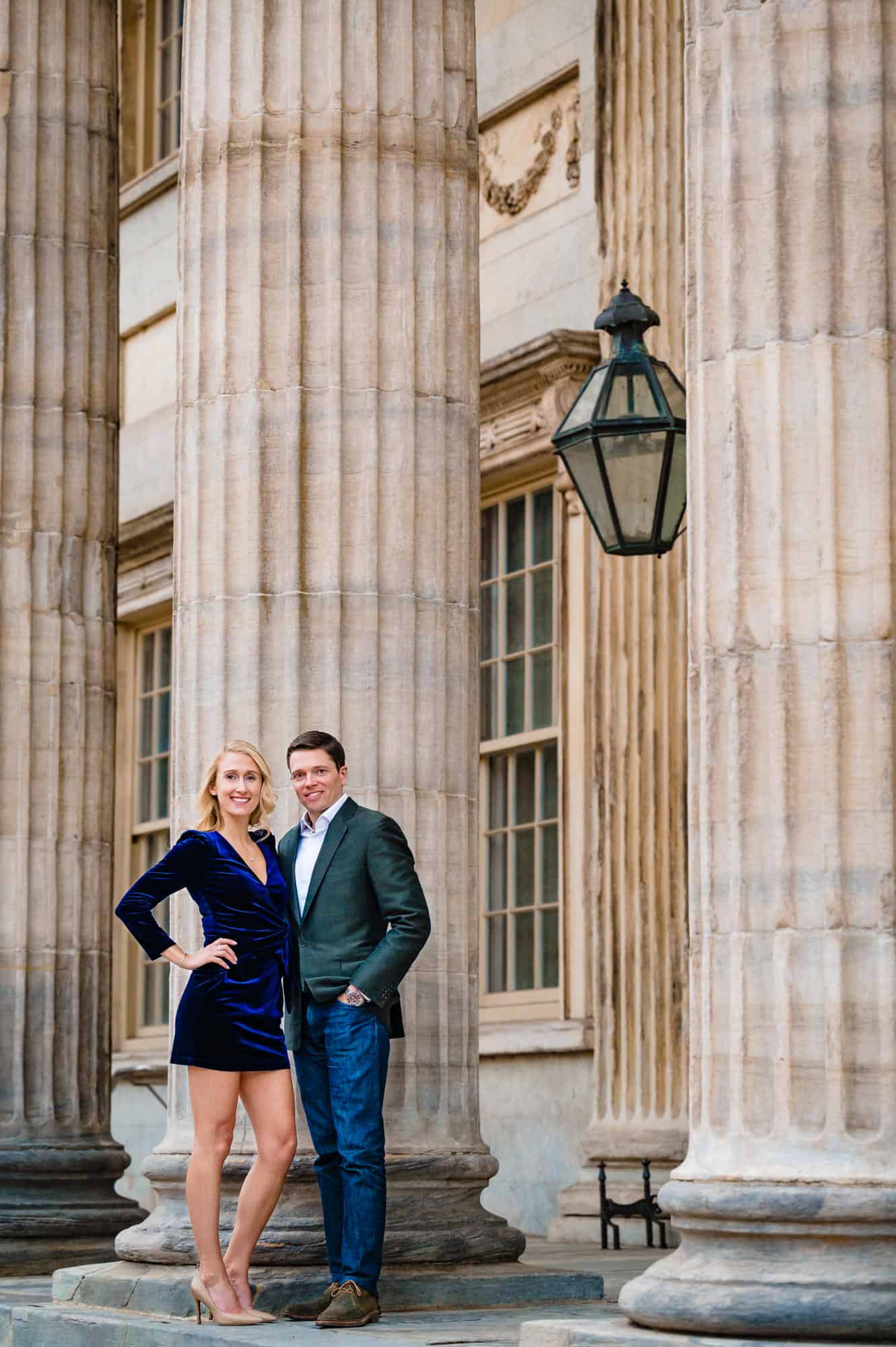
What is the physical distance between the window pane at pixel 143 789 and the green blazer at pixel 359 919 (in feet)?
41.9

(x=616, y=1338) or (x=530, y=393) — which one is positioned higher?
(x=530, y=393)

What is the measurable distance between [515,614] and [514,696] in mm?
555

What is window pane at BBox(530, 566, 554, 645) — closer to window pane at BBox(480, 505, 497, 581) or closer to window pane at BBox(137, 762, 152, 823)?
window pane at BBox(480, 505, 497, 581)

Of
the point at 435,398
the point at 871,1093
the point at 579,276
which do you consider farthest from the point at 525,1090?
the point at 871,1093

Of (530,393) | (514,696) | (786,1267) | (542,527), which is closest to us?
A: (786,1267)

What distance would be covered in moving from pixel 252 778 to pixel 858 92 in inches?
126

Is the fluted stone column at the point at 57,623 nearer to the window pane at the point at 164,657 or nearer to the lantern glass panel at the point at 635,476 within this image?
the lantern glass panel at the point at 635,476

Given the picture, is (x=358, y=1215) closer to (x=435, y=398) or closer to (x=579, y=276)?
(x=435, y=398)

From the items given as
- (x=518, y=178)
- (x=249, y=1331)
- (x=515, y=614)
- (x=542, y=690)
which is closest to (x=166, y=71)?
(x=518, y=178)

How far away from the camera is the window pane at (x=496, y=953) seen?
1662 cm

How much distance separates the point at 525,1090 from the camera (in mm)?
15688

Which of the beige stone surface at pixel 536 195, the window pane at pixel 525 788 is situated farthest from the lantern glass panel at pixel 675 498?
the window pane at pixel 525 788

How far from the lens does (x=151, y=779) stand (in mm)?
21562

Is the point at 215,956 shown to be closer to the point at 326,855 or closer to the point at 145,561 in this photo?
the point at 326,855
